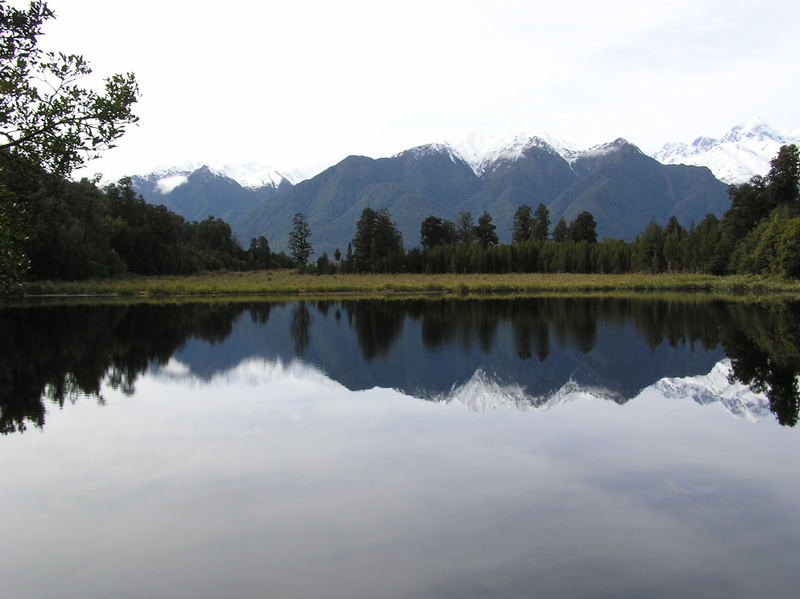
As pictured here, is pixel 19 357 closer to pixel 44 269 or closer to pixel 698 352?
pixel 698 352

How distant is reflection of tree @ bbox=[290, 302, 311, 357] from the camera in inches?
1211

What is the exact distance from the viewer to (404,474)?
37.9 feet

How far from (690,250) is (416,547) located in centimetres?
10654

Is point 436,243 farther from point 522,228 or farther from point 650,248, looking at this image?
point 650,248

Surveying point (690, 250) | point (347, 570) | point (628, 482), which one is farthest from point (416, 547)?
point (690, 250)

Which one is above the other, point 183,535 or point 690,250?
point 690,250

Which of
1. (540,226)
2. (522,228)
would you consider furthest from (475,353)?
(522,228)

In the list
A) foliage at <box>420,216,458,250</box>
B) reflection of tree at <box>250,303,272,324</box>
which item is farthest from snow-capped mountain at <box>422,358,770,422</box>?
foliage at <box>420,216,458,250</box>

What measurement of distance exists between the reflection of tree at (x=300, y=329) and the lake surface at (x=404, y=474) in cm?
367

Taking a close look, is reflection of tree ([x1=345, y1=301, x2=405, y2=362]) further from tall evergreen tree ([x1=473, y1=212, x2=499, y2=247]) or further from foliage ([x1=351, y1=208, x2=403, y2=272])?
tall evergreen tree ([x1=473, y1=212, x2=499, y2=247])

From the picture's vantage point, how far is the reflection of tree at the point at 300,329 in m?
30.8

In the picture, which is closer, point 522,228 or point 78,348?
point 78,348

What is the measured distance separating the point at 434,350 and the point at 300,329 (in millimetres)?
13364

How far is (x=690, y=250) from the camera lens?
10350 cm
